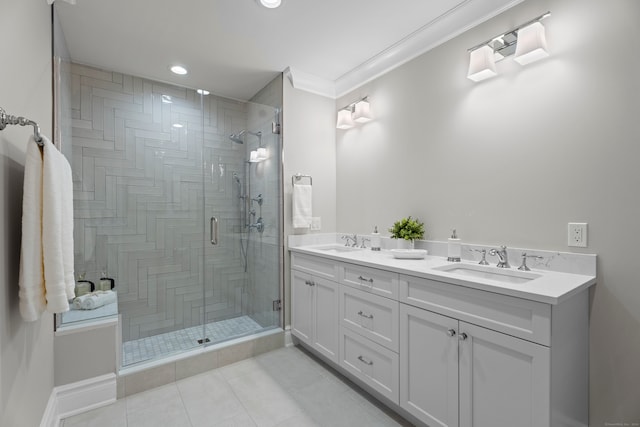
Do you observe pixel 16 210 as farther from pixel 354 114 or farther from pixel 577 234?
pixel 577 234

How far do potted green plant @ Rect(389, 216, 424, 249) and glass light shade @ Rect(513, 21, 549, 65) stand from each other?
1.15 meters

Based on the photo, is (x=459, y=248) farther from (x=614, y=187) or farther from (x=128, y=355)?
(x=128, y=355)

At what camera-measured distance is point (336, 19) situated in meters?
2.04

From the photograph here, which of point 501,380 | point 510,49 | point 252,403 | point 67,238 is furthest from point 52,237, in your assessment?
point 510,49

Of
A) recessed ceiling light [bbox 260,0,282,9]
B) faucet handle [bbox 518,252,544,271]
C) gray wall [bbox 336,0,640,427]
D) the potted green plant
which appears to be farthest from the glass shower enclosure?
faucet handle [bbox 518,252,544,271]

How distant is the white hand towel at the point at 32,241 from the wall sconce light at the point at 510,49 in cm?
220

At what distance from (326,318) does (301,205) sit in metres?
1.01

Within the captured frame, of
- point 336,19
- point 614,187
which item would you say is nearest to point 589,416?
point 614,187

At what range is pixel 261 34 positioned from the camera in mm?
2201

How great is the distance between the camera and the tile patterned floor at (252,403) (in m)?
1.78

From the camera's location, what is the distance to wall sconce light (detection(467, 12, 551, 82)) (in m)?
1.56

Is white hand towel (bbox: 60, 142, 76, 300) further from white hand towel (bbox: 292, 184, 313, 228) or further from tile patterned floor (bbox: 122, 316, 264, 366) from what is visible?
white hand towel (bbox: 292, 184, 313, 228)

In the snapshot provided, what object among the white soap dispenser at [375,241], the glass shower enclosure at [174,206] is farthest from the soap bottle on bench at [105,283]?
the white soap dispenser at [375,241]

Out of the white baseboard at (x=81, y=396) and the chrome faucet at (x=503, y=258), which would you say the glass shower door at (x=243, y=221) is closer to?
the white baseboard at (x=81, y=396)
